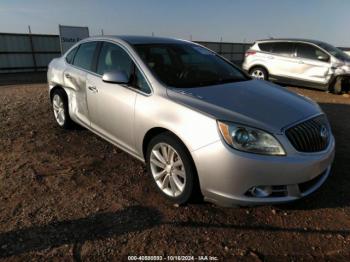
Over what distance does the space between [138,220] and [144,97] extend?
1262 millimetres

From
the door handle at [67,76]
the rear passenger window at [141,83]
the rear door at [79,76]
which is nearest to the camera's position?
the rear passenger window at [141,83]

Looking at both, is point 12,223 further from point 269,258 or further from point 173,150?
point 269,258

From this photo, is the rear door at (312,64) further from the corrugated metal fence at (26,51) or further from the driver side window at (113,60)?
the corrugated metal fence at (26,51)

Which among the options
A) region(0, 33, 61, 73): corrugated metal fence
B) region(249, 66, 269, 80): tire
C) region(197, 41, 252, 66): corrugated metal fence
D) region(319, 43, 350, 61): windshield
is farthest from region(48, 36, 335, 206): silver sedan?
region(197, 41, 252, 66): corrugated metal fence

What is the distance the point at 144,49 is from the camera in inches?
163

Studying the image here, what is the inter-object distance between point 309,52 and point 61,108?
26.5 ft

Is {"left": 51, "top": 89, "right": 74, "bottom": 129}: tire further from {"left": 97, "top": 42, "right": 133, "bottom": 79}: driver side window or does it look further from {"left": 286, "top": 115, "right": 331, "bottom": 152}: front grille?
{"left": 286, "top": 115, "right": 331, "bottom": 152}: front grille

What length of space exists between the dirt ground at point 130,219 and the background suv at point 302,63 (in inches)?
249

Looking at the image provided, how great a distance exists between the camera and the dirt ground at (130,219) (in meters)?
A: 2.79

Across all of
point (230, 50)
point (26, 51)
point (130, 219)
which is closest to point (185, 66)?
point (130, 219)

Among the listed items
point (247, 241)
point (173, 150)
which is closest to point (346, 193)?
point (247, 241)

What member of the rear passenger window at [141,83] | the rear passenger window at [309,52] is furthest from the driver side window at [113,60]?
the rear passenger window at [309,52]

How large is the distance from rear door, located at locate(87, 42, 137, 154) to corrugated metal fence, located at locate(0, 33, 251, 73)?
1412 cm

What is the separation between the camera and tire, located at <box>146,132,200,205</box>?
3.15 m
